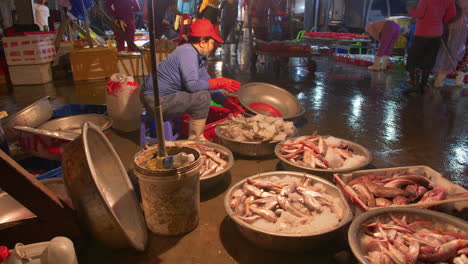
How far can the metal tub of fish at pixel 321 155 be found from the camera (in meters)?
2.98

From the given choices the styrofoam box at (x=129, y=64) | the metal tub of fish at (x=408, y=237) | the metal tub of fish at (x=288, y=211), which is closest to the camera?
the metal tub of fish at (x=408, y=237)

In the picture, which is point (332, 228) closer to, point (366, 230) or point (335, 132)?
point (366, 230)

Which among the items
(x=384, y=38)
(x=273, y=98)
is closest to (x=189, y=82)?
(x=273, y=98)

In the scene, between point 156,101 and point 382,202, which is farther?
point 382,202

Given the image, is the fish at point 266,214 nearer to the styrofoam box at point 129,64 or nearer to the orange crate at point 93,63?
the styrofoam box at point 129,64

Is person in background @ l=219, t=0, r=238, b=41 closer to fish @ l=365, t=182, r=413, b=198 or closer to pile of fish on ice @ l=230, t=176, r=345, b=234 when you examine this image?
pile of fish on ice @ l=230, t=176, r=345, b=234

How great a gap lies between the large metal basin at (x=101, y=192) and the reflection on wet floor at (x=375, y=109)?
295 cm

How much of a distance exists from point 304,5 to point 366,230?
22.6 m

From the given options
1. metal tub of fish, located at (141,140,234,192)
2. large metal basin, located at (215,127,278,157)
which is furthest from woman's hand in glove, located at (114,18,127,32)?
metal tub of fish, located at (141,140,234,192)

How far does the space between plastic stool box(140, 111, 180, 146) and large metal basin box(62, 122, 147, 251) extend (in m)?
1.26

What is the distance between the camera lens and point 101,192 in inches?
73.0

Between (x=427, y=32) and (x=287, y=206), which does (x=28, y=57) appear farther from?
(x=427, y=32)

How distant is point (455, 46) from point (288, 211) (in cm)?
776

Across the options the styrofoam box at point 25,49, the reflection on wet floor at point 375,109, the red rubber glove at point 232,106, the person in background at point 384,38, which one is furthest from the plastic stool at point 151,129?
the person in background at point 384,38
